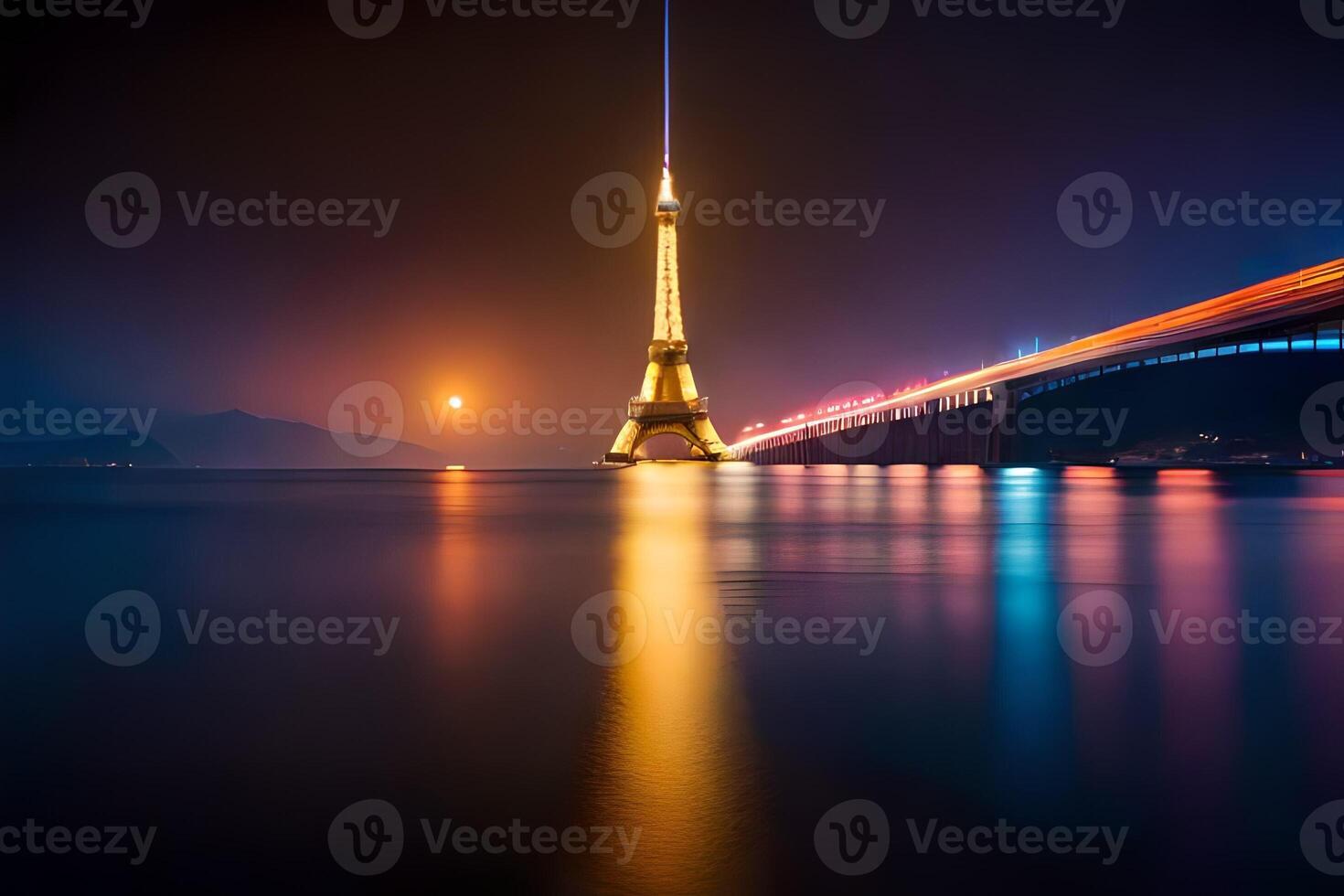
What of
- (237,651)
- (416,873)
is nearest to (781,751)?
(416,873)

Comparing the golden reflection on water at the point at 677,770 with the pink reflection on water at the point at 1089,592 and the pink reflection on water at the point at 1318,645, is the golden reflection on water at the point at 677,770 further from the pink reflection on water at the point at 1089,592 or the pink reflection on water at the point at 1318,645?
the pink reflection on water at the point at 1318,645

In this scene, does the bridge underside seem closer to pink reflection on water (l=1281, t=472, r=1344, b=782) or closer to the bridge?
the bridge

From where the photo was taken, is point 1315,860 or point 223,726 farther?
point 223,726

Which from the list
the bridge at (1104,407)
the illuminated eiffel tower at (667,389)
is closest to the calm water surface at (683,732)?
the bridge at (1104,407)

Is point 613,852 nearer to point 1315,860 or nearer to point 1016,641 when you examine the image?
point 1315,860

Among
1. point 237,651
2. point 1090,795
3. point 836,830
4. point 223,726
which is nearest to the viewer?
point 836,830

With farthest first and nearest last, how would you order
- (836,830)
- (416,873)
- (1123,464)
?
(1123,464), (836,830), (416,873)
